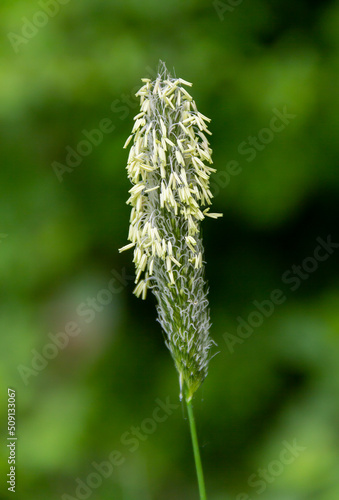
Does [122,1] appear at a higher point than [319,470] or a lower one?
higher

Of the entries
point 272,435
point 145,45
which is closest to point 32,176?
point 145,45

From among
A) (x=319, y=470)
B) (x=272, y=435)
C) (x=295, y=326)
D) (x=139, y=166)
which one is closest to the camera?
(x=139, y=166)

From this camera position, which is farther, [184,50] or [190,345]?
[184,50]

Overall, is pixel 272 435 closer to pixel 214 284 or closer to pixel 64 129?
pixel 214 284

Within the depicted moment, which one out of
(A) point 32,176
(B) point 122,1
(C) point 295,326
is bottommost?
(C) point 295,326

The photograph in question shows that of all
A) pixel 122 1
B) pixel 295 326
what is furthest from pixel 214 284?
pixel 122 1

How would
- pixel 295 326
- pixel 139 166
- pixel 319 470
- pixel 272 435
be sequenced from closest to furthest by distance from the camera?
1. pixel 139 166
2. pixel 319 470
3. pixel 272 435
4. pixel 295 326
